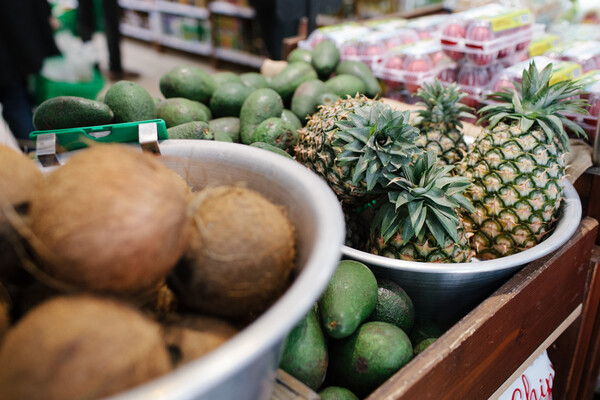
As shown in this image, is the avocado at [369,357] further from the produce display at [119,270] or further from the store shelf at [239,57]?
the store shelf at [239,57]

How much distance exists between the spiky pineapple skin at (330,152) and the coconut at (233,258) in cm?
60

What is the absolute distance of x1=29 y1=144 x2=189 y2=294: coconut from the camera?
550 mm

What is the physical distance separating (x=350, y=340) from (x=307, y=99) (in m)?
0.99

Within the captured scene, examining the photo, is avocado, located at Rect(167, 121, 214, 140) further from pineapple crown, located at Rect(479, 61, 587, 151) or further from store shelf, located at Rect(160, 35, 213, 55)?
store shelf, located at Rect(160, 35, 213, 55)

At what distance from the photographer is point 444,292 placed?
1.14 metres

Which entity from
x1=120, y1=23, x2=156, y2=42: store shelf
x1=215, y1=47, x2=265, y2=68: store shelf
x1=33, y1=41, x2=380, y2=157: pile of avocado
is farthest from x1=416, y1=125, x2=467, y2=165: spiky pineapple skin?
x1=120, y1=23, x2=156, y2=42: store shelf

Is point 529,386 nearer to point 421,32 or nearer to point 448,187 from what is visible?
point 448,187

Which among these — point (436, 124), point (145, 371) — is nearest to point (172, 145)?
point (145, 371)

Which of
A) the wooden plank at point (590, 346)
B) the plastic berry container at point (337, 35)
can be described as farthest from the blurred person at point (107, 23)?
the wooden plank at point (590, 346)

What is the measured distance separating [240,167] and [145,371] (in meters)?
0.44

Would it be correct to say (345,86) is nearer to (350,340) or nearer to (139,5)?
(350,340)

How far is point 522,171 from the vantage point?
4.30ft

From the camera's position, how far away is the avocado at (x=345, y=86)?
1787mm

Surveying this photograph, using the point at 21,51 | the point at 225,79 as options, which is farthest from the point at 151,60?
the point at 225,79
